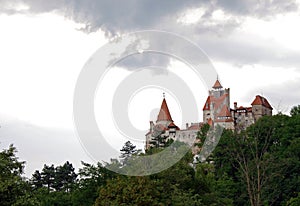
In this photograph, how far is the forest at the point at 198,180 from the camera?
26791 mm

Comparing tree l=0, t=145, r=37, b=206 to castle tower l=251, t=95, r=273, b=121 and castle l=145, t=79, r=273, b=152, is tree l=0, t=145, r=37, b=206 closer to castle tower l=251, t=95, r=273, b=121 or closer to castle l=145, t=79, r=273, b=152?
castle l=145, t=79, r=273, b=152

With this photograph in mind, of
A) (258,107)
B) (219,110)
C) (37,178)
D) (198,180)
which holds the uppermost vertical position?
(258,107)

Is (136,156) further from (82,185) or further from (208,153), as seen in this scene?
(208,153)

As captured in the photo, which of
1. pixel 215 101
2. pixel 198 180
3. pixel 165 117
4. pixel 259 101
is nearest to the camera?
pixel 198 180

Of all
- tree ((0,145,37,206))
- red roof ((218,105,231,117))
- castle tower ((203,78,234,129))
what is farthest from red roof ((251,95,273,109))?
tree ((0,145,37,206))

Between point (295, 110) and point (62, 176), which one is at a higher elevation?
point (295, 110)

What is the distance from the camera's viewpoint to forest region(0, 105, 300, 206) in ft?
87.9

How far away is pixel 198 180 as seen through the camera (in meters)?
35.9

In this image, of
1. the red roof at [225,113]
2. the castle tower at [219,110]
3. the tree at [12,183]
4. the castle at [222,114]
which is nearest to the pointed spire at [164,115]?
the castle at [222,114]

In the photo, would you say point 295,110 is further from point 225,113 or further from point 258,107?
point 258,107

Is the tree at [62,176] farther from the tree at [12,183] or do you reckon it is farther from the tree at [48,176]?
the tree at [12,183]

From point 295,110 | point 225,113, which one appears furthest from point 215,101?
point 295,110

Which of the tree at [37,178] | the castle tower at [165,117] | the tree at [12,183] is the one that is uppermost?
the castle tower at [165,117]

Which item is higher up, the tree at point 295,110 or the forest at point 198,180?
the tree at point 295,110
